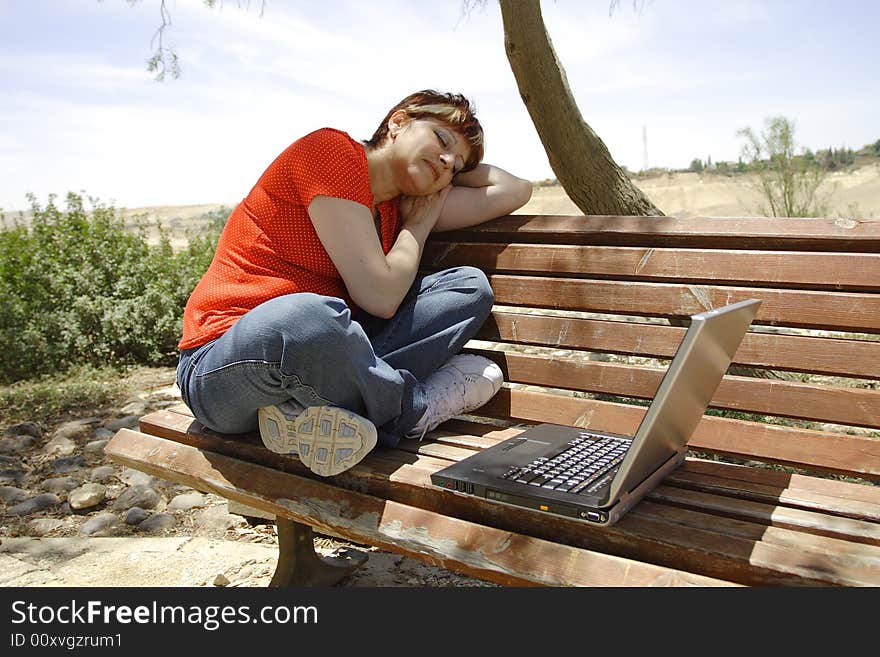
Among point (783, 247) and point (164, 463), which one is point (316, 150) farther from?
point (783, 247)

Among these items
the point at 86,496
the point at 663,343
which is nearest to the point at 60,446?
the point at 86,496

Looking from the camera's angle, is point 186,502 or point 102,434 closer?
point 186,502

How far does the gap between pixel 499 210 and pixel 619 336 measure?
69 centimetres

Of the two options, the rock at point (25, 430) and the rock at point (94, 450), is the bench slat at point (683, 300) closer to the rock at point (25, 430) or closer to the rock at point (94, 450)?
the rock at point (94, 450)

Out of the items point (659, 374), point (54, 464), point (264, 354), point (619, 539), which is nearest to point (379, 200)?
point (264, 354)

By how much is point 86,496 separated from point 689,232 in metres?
2.90

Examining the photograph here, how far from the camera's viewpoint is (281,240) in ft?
8.43

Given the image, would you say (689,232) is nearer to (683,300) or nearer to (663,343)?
(683,300)

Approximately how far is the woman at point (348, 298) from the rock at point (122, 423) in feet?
7.96

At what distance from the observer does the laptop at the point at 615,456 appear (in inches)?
65.4

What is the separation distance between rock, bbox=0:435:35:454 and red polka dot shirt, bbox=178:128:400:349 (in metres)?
2.54

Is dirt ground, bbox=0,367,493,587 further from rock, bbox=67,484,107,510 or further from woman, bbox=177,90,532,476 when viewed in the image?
woman, bbox=177,90,532,476

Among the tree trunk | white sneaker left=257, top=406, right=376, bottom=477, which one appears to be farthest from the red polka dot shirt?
the tree trunk

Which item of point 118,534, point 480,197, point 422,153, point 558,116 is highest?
point 558,116
